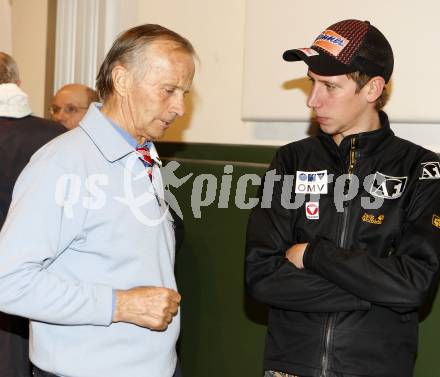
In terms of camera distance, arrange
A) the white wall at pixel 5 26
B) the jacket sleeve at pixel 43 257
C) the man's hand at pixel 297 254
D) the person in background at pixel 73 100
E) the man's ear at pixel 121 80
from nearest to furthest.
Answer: the jacket sleeve at pixel 43 257 → the man's ear at pixel 121 80 → the man's hand at pixel 297 254 → the person in background at pixel 73 100 → the white wall at pixel 5 26

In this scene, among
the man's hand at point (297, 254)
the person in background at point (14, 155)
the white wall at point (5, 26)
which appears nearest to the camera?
the man's hand at point (297, 254)

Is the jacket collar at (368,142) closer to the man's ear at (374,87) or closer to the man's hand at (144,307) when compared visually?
the man's ear at (374,87)

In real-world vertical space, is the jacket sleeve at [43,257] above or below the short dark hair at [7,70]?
below

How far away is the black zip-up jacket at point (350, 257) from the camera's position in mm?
1931

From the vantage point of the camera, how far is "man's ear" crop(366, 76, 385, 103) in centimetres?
210

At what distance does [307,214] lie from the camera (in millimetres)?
2123

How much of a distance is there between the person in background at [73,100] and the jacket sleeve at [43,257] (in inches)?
84.7

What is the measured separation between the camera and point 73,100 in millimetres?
3654

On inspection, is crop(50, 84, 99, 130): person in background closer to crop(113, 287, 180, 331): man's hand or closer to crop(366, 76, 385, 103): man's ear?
crop(366, 76, 385, 103): man's ear

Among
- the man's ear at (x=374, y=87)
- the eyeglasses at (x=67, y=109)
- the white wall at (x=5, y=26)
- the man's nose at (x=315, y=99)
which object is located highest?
the white wall at (x=5, y=26)

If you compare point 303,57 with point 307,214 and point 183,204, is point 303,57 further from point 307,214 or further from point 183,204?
point 183,204

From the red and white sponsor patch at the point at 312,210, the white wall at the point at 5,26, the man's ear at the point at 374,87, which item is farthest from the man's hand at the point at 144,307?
the white wall at the point at 5,26

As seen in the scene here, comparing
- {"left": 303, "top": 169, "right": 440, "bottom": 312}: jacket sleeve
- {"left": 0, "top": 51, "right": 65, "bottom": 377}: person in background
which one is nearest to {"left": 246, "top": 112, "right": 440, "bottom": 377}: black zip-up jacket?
{"left": 303, "top": 169, "right": 440, "bottom": 312}: jacket sleeve

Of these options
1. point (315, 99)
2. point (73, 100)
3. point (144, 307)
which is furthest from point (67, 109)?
point (144, 307)
